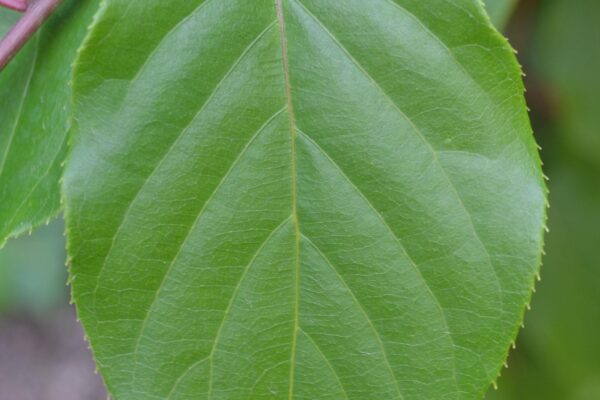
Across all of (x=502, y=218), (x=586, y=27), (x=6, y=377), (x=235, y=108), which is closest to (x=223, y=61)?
(x=235, y=108)

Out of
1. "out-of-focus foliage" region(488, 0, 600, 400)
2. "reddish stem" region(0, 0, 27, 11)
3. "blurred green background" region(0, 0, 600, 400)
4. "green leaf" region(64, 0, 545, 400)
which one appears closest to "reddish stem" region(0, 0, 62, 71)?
"reddish stem" region(0, 0, 27, 11)

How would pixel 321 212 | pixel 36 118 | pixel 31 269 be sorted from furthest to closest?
pixel 31 269 < pixel 36 118 < pixel 321 212

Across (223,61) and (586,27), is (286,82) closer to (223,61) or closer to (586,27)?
(223,61)

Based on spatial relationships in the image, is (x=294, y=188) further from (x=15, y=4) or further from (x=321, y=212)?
(x=15, y=4)

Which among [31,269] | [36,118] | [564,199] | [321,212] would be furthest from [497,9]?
[31,269]

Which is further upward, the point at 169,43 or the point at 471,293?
the point at 169,43

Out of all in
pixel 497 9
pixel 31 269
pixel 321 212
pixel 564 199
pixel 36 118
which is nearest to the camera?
pixel 321 212

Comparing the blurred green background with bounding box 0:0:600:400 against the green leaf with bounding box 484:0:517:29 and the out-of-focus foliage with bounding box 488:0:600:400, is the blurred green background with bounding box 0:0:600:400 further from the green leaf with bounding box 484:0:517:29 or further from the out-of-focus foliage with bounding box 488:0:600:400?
the green leaf with bounding box 484:0:517:29
